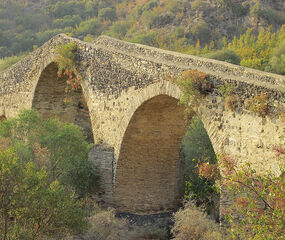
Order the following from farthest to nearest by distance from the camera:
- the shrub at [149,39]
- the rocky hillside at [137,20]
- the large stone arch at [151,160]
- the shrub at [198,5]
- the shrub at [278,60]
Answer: the shrub at [198,5], the rocky hillside at [137,20], the shrub at [149,39], the shrub at [278,60], the large stone arch at [151,160]

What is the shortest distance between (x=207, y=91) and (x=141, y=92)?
2284 millimetres

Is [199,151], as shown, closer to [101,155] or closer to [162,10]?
[101,155]

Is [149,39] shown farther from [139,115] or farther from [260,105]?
[260,105]

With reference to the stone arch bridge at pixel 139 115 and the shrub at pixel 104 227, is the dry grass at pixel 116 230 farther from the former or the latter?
the stone arch bridge at pixel 139 115

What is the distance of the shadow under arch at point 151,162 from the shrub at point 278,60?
9.44 meters

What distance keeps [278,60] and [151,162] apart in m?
11.1

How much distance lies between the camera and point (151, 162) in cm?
1163

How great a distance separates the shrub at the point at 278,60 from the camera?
19.1m

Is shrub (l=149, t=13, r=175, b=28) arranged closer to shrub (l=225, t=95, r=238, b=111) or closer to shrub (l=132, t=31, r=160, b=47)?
shrub (l=132, t=31, r=160, b=47)

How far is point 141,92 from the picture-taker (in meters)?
9.77

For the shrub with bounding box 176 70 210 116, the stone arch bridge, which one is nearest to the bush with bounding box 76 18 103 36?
the stone arch bridge

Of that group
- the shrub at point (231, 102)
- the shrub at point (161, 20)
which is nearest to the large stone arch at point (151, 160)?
the shrub at point (231, 102)

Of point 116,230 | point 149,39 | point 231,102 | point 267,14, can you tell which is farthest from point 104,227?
point 267,14

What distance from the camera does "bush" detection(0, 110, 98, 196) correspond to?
10.6m
